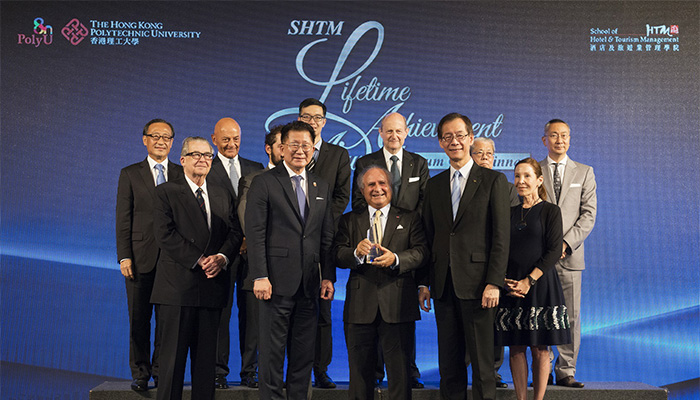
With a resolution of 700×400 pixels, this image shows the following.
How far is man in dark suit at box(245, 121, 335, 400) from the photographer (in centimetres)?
338

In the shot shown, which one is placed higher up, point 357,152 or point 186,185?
point 357,152

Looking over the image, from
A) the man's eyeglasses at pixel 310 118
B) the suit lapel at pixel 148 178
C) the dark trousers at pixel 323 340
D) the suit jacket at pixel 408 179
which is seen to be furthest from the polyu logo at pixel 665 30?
the suit lapel at pixel 148 178

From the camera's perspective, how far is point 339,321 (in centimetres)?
570

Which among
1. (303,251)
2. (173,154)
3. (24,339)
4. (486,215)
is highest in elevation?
(173,154)

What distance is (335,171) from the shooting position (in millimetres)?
4117

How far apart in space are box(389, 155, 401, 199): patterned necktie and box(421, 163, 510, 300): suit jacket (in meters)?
0.56

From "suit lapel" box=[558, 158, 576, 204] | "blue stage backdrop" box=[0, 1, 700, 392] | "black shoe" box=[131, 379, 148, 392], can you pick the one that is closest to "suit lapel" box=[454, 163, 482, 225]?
"suit lapel" box=[558, 158, 576, 204]

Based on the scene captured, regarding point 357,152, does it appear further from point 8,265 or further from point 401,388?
point 8,265

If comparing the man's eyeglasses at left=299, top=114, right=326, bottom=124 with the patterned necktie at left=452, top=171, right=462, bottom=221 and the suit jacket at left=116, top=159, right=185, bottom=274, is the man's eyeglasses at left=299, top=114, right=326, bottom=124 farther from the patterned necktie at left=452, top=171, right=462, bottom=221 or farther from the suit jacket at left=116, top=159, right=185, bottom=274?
the patterned necktie at left=452, top=171, right=462, bottom=221

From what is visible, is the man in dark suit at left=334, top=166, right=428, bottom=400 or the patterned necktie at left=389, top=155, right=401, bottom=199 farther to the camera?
the patterned necktie at left=389, top=155, right=401, bottom=199

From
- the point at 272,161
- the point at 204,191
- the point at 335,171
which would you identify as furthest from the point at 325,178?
the point at 204,191

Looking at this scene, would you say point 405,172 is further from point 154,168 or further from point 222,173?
point 154,168

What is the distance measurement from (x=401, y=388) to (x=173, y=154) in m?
3.25

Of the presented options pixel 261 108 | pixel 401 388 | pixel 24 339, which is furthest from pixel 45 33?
pixel 401 388
